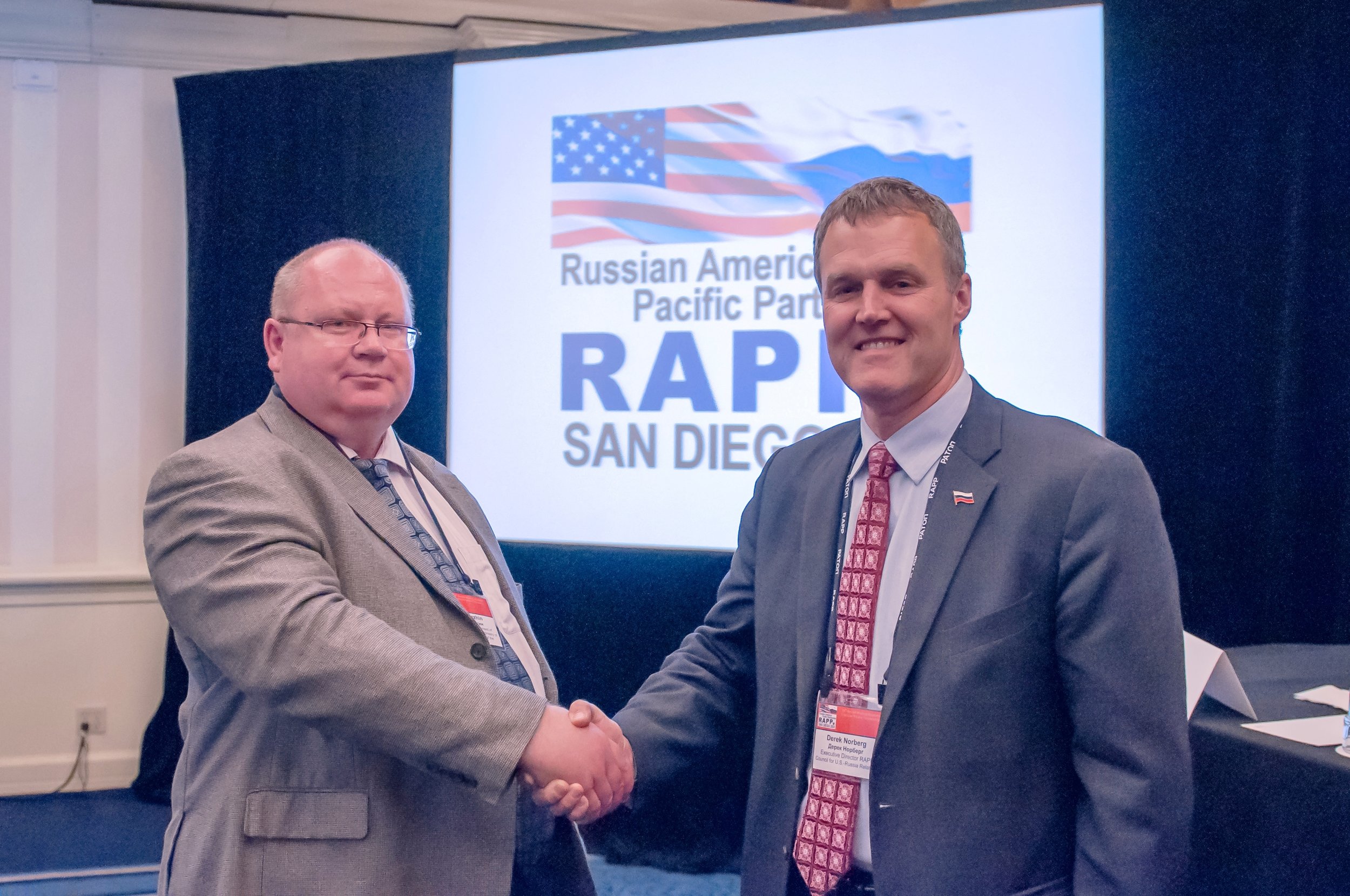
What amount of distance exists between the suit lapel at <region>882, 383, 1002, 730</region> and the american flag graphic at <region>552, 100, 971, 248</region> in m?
2.08

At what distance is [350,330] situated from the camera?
1.84m

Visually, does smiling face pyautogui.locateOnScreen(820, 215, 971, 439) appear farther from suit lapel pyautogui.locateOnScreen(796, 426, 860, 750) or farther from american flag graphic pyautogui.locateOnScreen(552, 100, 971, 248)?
american flag graphic pyautogui.locateOnScreen(552, 100, 971, 248)

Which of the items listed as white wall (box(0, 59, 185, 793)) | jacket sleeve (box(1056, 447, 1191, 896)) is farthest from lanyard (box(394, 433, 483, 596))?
white wall (box(0, 59, 185, 793))

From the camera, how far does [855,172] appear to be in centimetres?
359

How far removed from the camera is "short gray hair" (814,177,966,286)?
62.3 inches

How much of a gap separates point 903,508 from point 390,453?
99 cm

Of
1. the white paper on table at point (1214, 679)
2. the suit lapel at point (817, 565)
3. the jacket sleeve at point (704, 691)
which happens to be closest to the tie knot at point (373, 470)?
the jacket sleeve at point (704, 691)

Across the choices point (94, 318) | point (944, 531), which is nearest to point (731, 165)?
point (944, 531)

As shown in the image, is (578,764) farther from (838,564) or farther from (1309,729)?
(1309,729)

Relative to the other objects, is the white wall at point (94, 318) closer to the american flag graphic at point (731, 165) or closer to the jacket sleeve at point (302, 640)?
the american flag graphic at point (731, 165)

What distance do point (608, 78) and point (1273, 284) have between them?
99.8 inches

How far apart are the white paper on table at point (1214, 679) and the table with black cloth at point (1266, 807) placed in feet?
0.11

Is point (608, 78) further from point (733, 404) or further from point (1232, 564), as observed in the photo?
point (1232, 564)

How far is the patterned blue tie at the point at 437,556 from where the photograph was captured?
1767 mm
